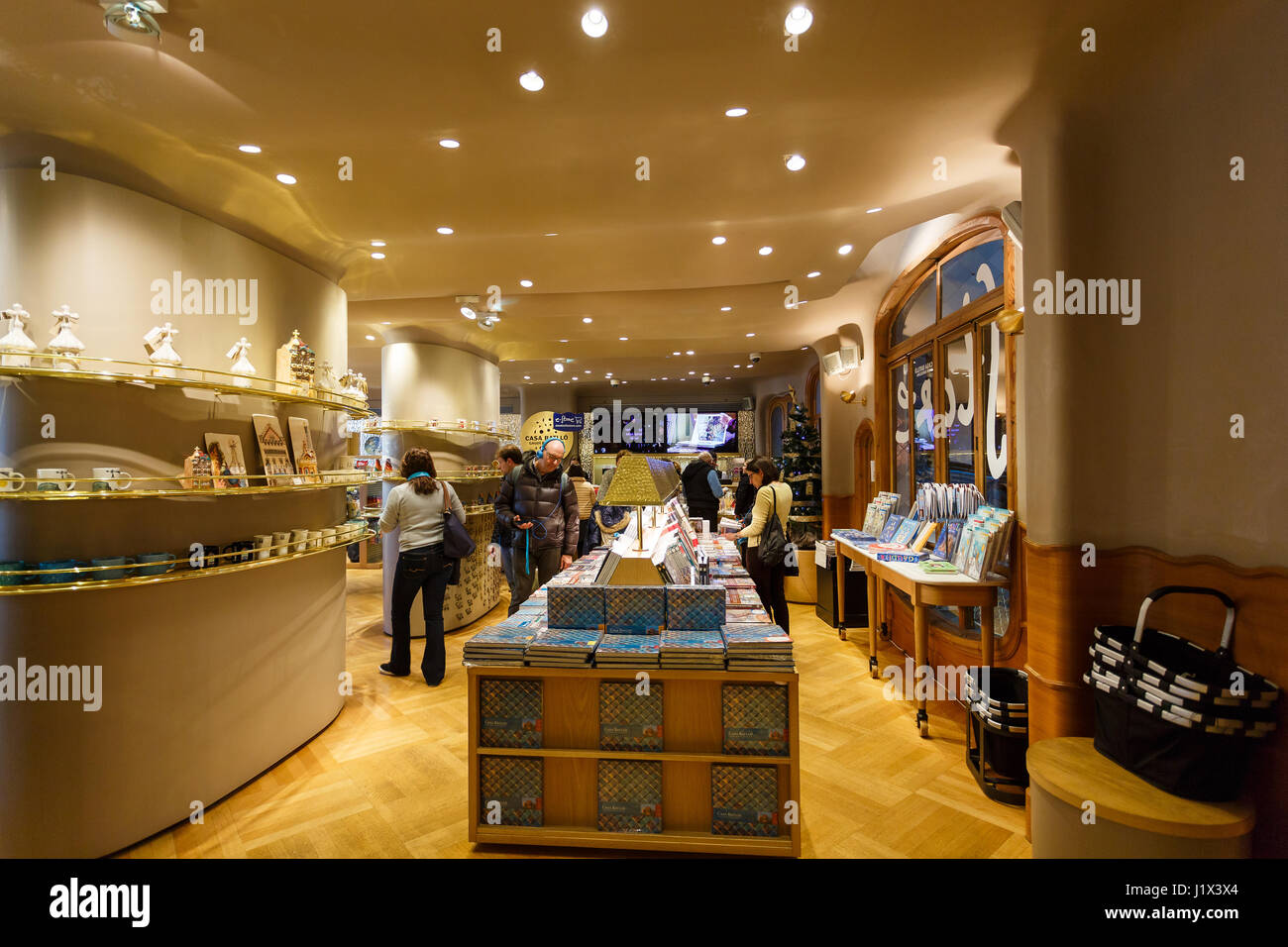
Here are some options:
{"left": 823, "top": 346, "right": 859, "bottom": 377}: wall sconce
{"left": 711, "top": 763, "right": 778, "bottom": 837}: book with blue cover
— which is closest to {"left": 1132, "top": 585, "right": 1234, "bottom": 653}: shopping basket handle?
{"left": 711, "top": 763, "right": 778, "bottom": 837}: book with blue cover

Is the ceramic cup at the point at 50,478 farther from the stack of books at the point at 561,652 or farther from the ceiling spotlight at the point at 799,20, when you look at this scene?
the ceiling spotlight at the point at 799,20

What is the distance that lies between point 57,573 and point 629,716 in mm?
2282

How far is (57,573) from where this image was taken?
2.26 metres

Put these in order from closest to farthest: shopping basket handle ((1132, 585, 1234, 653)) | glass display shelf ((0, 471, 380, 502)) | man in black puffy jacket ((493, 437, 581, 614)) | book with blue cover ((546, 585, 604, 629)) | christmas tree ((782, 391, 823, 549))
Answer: shopping basket handle ((1132, 585, 1234, 653))
glass display shelf ((0, 471, 380, 502))
book with blue cover ((546, 585, 604, 629))
man in black puffy jacket ((493, 437, 581, 614))
christmas tree ((782, 391, 823, 549))

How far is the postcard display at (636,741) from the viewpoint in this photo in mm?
2244

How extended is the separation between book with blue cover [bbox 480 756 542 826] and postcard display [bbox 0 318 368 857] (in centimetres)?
145

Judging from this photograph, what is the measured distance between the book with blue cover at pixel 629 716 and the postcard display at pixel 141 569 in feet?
6.07

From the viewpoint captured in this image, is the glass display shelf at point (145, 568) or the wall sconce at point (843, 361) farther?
the wall sconce at point (843, 361)

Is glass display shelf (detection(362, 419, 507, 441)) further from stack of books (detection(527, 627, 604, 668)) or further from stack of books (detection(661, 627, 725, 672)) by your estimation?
stack of books (detection(661, 627, 725, 672))

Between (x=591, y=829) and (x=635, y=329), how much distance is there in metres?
5.26

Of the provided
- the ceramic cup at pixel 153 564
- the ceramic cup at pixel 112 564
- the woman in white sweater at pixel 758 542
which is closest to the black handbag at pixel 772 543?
the woman in white sweater at pixel 758 542

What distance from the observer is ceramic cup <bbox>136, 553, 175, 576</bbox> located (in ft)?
7.95
